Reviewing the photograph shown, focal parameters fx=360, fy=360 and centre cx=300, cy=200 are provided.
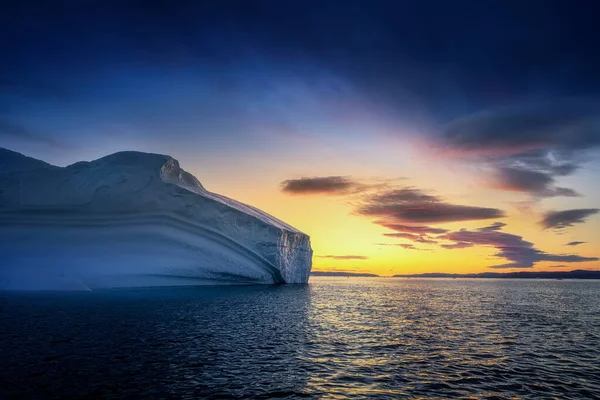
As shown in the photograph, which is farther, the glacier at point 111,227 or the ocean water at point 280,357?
the glacier at point 111,227

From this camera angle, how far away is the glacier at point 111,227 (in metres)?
42.5

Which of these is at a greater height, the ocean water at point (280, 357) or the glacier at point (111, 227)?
the glacier at point (111, 227)

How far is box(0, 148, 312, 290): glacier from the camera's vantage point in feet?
139

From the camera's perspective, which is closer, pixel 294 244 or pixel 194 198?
pixel 194 198

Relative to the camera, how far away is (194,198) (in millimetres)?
47156

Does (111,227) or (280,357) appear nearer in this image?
(280,357)

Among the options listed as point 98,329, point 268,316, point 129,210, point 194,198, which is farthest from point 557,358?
point 129,210

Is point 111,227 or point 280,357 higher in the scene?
point 111,227

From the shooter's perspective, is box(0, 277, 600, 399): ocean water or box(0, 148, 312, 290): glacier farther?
box(0, 148, 312, 290): glacier

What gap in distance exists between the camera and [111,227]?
149 feet

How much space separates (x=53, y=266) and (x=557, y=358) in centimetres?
4917

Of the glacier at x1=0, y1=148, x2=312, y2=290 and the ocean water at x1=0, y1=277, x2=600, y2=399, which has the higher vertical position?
the glacier at x1=0, y1=148, x2=312, y2=290

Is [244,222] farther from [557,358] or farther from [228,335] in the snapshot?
[557,358]

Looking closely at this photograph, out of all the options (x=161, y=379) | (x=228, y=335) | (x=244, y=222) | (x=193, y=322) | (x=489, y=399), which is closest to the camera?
(x=489, y=399)
